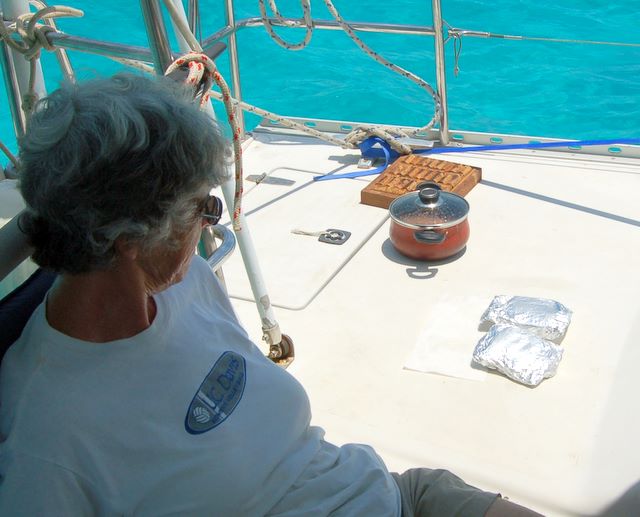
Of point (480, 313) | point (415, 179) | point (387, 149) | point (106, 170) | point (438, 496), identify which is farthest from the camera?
point (387, 149)

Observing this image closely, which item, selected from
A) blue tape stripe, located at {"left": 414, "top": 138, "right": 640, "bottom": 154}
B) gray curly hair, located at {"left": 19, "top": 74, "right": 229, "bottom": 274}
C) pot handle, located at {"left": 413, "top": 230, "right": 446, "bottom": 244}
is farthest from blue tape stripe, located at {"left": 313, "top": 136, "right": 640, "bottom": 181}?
gray curly hair, located at {"left": 19, "top": 74, "right": 229, "bottom": 274}

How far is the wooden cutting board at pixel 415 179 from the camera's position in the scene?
2734 millimetres

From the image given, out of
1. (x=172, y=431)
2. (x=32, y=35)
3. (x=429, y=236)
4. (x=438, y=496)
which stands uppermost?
(x=32, y=35)

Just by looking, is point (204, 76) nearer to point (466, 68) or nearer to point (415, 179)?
point (415, 179)

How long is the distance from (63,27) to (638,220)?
5957mm

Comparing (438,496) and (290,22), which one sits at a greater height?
(290,22)

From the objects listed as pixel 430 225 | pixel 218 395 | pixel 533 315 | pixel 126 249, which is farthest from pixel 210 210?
pixel 430 225

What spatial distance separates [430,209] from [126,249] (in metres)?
1.49

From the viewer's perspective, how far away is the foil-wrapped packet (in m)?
1.87

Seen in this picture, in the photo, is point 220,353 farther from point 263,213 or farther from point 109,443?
point 263,213

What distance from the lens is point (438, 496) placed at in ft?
4.30

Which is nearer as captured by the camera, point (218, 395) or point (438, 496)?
point (218, 395)

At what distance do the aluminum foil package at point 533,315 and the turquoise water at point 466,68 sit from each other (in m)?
3.83

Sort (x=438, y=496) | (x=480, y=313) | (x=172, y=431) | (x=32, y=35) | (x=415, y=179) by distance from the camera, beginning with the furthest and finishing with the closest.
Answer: (x=415, y=179), (x=480, y=313), (x=32, y=35), (x=438, y=496), (x=172, y=431)
